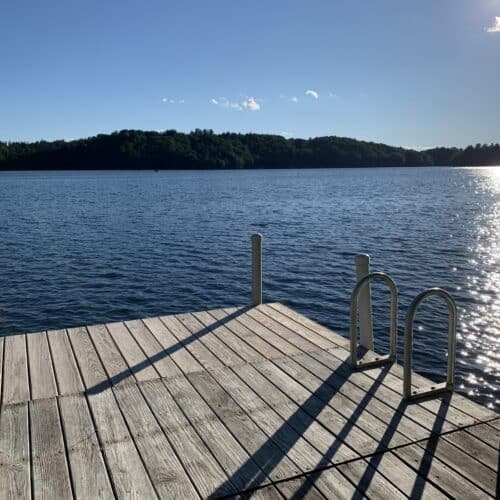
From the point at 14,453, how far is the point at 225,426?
1.42m

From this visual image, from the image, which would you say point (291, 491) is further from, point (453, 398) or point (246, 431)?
point (453, 398)

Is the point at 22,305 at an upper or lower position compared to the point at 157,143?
lower

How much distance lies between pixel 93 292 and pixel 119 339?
8.88 meters

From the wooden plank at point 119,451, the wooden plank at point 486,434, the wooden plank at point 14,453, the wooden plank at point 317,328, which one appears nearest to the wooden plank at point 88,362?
the wooden plank at point 119,451

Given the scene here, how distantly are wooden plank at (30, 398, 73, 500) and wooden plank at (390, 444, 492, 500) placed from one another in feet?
6.79

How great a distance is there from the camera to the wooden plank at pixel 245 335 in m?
5.12

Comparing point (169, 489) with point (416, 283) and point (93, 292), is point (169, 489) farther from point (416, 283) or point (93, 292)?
point (416, 283)

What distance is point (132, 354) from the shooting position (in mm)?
5066

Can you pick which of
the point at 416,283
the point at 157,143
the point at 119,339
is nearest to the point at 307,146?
the point at 157,143

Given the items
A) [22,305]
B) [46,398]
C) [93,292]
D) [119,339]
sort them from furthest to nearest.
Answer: [93,292], [22,305], [119,339], [46,398]

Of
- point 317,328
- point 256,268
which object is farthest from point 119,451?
point 256,268

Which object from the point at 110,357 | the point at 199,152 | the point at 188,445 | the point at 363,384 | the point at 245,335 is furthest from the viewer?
the point at 199,152

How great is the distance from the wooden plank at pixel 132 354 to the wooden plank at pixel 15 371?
3.00 ft

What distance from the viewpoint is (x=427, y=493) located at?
2865 millimetres
